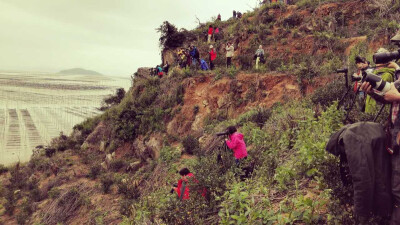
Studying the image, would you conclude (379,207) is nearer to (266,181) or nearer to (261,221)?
(261,221)

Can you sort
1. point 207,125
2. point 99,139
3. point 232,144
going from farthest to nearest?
1. point 99,139
2. point 207,125
3. point 232,144

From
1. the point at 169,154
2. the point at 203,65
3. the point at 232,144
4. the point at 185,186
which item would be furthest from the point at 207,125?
the point at 185,186

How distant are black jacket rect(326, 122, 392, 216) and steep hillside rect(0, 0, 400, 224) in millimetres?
1602

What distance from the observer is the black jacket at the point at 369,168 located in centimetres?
187

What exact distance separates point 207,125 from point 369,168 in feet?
29.2

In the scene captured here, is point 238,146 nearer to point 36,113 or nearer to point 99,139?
point 99,139

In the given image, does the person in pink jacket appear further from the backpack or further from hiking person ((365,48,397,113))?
the backpack

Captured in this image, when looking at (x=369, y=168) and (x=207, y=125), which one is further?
(x=207, y=125)

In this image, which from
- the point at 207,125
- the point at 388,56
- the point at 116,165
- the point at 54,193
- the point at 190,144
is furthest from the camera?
the point at 116,165

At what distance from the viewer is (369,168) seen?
1862mm

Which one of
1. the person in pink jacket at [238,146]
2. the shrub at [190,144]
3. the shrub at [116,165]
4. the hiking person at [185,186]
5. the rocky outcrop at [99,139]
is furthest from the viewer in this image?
the rocky outcrop at [99,139]

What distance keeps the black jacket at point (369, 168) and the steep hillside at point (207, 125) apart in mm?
1602

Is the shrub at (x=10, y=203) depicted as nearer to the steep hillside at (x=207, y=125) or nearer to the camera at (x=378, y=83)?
the steep hillside at (x=207, y=125)

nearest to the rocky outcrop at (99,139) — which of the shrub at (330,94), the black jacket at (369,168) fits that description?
the shrub at (330,94)
